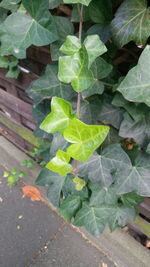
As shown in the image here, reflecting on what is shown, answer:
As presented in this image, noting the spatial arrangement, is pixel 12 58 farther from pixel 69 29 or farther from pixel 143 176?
pixel 143 176

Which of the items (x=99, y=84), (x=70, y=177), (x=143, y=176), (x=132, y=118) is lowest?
(x=70, y=177)

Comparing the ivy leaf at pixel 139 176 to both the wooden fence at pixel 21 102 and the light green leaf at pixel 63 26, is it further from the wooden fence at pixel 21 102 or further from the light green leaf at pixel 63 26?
the wooden fence at pixel 21 102

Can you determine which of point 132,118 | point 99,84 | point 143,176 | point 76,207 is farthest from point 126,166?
point 76,207

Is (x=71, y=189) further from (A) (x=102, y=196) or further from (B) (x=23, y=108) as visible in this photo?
(B) (x=23, y=108)

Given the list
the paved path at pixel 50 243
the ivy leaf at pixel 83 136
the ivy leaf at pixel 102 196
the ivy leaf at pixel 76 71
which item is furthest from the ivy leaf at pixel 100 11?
the paved path at pixel 50 243

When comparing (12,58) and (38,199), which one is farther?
(38,199)

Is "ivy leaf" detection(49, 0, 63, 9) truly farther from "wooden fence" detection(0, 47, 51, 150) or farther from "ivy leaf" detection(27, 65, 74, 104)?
"wooden fence" detection(0, 47, 51, 150)
